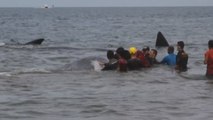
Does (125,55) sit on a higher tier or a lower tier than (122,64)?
higher

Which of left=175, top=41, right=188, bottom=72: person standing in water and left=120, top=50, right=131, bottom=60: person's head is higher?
left=120, top=50, right=131, bottom=60: person's head

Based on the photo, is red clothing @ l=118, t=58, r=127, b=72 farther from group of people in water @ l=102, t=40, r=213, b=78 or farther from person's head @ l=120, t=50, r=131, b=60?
person's head @ l=120, t=50, r=131, b=60

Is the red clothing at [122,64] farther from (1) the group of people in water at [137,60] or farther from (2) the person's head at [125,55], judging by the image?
(2) the person's head at [125,55]

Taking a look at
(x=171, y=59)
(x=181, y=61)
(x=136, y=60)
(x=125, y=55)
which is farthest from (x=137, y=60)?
(x=181, y=61)

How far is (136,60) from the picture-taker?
21688mm

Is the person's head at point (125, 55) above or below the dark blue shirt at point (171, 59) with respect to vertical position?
above

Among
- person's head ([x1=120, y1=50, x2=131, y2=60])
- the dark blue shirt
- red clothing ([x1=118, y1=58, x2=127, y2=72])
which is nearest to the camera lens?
red clothing ([x1=118, y1=58, x2=127, y2=72])

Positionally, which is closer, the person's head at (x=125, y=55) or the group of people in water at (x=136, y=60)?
the group of people in water at (x=136, y=60)

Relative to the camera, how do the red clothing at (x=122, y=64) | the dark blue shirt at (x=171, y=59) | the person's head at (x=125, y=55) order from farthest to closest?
the dark blue shirt at (x=171, y=59)
the person's head at (x=125, y=55)
the red clothing at (x=122, y=64)

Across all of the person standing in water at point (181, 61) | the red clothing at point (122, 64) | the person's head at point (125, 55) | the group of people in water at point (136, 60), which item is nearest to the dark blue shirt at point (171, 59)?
the group of people in water at point (136, 60)

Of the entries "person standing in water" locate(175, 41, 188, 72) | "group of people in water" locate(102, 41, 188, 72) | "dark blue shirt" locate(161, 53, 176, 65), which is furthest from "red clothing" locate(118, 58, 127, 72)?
Result: "dark blue shirt" locate(161, 53, 176, 65)

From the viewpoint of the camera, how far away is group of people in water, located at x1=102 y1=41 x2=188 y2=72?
Answer: 20578 millimetres

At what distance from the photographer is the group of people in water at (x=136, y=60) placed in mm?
20578

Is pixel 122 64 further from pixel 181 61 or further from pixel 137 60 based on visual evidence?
pixel 181 61
